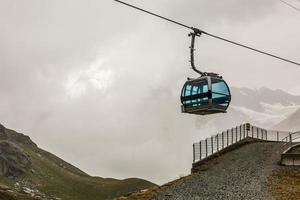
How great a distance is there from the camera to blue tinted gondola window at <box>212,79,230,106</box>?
30.2 metres

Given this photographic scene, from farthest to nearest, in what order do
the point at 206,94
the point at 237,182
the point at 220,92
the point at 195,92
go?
Answer: the point at 237,182, the point at 195,92, the point at 220,92, the point at 206,94

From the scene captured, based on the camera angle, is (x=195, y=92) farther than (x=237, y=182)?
No

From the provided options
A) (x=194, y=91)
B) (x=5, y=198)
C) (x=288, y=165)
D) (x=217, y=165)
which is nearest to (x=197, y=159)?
(x=217, y=165)

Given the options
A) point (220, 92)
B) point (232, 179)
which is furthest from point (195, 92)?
point (232, 179)

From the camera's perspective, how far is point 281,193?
33.0m

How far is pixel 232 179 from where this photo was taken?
38812 mm

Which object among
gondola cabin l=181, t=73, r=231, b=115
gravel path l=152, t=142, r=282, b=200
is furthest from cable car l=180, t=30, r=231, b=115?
gravel path l=152, t=142, r=282, b=200

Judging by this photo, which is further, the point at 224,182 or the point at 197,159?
the point at 197,159

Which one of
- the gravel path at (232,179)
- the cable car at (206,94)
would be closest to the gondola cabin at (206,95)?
the cable car at (206,94)

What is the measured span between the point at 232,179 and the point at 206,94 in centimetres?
1105

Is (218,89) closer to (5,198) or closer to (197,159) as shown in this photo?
(197,159)

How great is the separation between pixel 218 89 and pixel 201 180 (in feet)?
38.8

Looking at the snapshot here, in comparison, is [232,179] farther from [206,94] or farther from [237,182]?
[206,94]

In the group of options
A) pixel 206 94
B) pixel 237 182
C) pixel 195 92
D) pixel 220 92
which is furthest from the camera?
pixel 237 182
